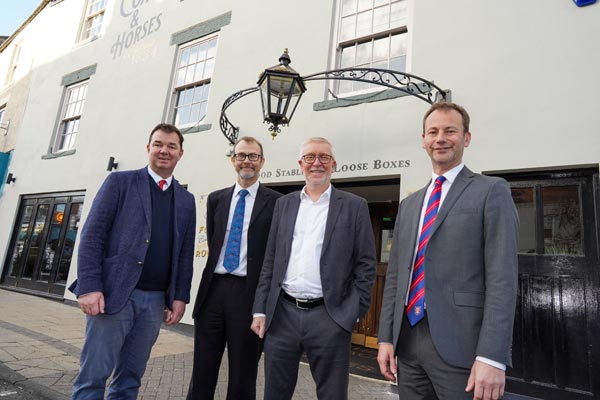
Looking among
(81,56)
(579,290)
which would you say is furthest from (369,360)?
(81,56)

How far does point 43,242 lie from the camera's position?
9047mm

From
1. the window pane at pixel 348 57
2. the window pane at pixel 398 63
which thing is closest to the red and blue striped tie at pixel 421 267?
the window pane at pixel 398 63

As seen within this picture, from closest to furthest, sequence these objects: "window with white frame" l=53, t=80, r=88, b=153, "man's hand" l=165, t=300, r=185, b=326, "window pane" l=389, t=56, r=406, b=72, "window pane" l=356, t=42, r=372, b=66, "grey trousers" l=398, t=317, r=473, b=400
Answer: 1. "grey trousers" l=398, t=317, r=473, b=400
2. "man's hand" l=165, t=300, r=185, b=326
3. "window pane" l=389, t=56, r=406, b=72
4. "window pane" l=356, t=42, r=372, b=66
5. "window with white frame" l=53, t=80, r=88, b=153

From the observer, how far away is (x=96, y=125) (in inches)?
335

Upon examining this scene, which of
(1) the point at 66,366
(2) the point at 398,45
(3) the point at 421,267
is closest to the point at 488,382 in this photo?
(3) the point at 421,267

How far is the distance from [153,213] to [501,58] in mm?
4001

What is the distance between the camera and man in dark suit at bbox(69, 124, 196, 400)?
2164 millimetres

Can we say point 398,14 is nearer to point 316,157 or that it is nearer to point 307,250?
point 316,157

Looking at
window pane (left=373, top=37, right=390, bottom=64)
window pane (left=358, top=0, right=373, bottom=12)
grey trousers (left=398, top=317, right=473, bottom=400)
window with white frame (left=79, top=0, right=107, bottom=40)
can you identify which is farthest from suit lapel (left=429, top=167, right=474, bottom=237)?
window with white frame (left=79, top=0, right=107, bottom=40)

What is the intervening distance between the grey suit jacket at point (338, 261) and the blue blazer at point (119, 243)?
2.31ft

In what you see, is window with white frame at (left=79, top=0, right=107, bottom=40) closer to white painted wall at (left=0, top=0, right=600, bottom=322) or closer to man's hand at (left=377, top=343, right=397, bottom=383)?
white painted wall at (left=0, top=0, right=600, bottom=322)

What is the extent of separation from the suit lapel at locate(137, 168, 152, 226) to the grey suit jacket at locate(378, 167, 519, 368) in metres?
1.69

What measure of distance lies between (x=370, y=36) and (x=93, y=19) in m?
8.84

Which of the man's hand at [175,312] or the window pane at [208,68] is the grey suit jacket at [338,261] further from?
the window pane at [208,68]
